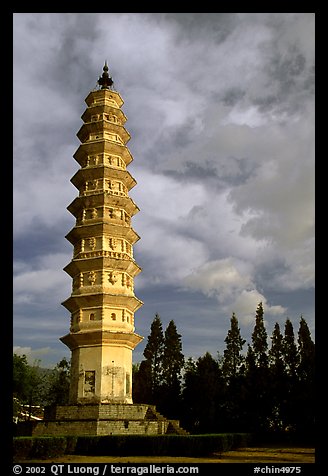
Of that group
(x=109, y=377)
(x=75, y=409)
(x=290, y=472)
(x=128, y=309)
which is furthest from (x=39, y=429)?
(x=290, y=472)

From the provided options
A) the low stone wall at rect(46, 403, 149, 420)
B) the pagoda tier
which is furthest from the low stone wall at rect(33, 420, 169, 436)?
the pagoda tier

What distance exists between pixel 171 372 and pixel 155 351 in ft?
8.64

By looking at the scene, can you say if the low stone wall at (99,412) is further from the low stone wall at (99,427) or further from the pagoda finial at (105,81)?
the pagoda finial at (105,81)

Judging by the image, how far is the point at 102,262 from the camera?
2844cm

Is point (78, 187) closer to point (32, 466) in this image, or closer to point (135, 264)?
point (135, 264)

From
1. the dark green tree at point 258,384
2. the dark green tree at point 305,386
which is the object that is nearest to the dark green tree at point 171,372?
the dark green tree at point 258,384

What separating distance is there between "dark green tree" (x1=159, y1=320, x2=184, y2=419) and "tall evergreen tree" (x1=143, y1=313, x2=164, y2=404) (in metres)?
0.45

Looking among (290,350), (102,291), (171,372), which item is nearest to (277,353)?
(290,350)

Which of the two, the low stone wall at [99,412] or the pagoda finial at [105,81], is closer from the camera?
the low stone wall at [99,412]

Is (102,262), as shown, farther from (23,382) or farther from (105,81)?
(23,382)

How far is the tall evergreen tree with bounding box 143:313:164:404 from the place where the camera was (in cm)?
4294

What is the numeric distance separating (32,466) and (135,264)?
19.2m

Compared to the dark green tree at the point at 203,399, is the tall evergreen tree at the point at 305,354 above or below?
above

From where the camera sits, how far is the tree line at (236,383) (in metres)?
36.3
